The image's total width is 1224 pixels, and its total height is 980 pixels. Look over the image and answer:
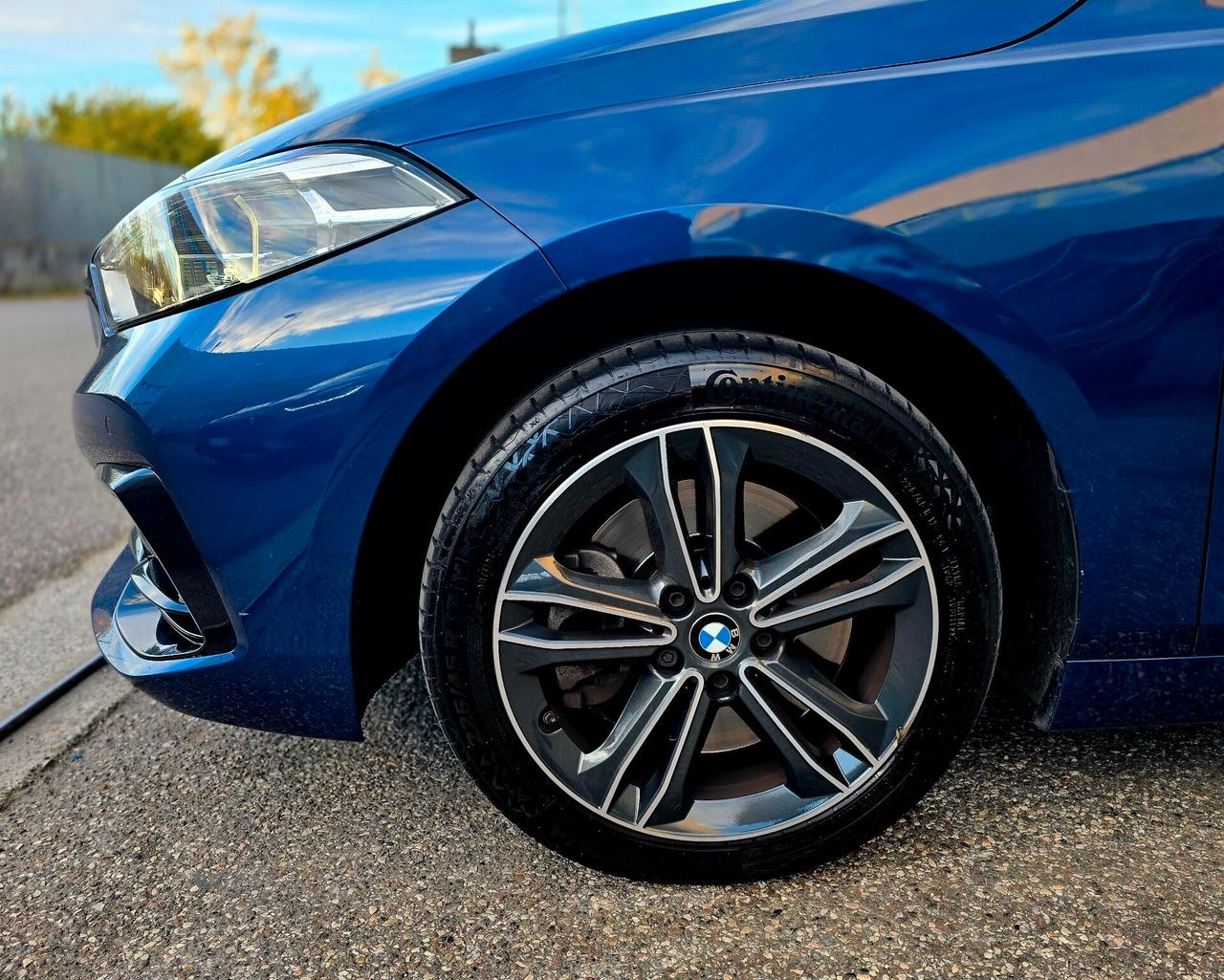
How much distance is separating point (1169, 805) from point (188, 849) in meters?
1.70

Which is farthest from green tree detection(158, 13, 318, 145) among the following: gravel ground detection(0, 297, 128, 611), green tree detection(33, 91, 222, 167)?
gravel ground detection(0, 297, 128, 611)

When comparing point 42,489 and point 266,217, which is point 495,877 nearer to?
point 266,217

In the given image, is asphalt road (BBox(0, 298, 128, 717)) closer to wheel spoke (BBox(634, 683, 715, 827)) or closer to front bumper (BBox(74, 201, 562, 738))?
front bumper (BBox(74, 201, 562, 738))

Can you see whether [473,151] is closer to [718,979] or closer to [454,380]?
[454,380]

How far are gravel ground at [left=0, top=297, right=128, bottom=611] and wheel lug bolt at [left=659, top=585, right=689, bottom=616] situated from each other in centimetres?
194

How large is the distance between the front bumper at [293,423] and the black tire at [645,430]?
5.6 inches

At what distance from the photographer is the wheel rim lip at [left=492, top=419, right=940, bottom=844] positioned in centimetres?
139

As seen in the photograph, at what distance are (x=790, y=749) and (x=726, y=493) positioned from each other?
16.1 inches

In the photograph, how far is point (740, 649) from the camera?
1.45 meters

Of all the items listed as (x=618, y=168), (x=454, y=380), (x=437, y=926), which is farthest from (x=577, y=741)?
(x=618, y=168)

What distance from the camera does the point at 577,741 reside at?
150 cm

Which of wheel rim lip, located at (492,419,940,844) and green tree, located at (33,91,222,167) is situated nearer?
wheel rim lip, located at (492,419,940,844)

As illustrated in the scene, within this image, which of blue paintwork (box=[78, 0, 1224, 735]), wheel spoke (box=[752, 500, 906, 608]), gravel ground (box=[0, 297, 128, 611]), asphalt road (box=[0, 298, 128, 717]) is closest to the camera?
blue paintwork (box=[78, 0, 1224, 735])

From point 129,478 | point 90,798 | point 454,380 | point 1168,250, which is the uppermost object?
point 1168,250
